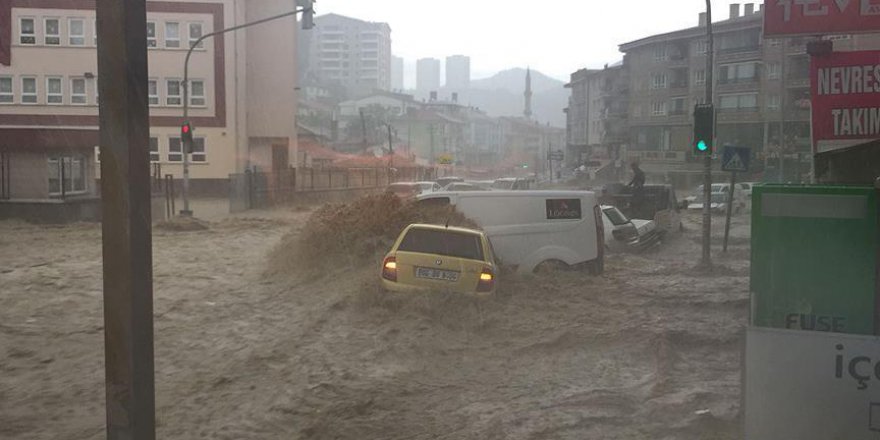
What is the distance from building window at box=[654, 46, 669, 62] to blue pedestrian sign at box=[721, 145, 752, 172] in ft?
102

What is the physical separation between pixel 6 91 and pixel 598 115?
52.6 meters

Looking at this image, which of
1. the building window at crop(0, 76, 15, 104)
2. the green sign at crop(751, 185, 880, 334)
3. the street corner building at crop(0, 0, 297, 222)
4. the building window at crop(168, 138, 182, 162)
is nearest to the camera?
the green sign at crop(751, 185, 880, 334)

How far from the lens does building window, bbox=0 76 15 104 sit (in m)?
31.2

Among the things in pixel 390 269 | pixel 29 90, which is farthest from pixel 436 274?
pixel 29 90

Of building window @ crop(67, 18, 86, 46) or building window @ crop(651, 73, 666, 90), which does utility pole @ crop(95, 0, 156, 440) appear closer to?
building window @ crop(67, 18, 86, 46)

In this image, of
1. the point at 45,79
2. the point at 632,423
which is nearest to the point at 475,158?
the point at 45,79

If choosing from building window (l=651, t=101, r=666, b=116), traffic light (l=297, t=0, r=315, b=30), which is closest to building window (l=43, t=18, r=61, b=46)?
traffic light (l=297, t=0, r=315, b=30)

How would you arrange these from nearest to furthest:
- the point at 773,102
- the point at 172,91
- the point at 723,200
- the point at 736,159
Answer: the point at 736,159 → the point at 723,200 → the point at 172,91 → the point at 773,102

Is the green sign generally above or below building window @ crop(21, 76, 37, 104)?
below

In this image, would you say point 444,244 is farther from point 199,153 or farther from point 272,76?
point 272,76

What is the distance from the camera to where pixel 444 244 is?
9555 millimetres

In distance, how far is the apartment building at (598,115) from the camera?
194 feet

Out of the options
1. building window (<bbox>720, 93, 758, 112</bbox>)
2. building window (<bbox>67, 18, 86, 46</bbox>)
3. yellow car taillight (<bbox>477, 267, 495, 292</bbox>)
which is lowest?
yellow car taillight (<bbox>477, 267, 495, 292</bbox>)

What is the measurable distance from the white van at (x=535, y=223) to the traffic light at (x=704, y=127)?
3906mm
